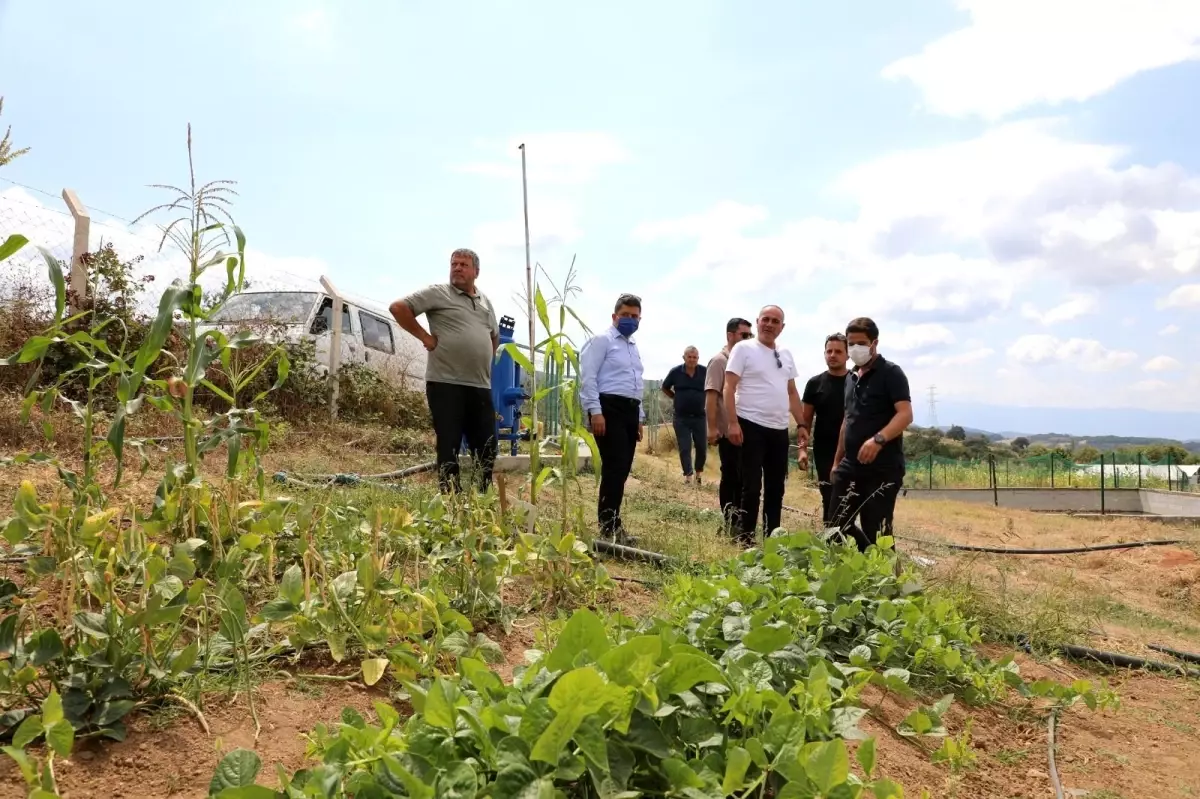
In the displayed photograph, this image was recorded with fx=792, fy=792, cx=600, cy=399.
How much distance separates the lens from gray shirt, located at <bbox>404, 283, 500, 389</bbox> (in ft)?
14.5

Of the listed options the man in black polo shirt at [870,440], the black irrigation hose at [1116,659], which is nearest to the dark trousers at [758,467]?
the man in black polo shirt at [870,440]

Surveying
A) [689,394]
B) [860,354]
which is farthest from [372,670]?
[689,394]

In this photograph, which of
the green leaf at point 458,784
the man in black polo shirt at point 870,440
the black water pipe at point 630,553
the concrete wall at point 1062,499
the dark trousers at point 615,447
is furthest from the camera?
the concrete wall at point 1062,499

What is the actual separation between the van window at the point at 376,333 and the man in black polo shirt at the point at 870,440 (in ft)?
23.4

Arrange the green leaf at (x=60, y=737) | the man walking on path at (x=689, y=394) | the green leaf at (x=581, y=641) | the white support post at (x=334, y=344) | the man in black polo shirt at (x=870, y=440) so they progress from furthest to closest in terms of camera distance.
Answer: the white support post at (x=334, y=344) < the man walking on path at (x=689, y=394) < the man in black polo shirt at (x=870, y=440) < the green leaf at (x=581, y=641) < the green leaf at (x=60, y=737)

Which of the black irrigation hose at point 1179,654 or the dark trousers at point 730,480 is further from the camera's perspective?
the dark trousers at point 730,480

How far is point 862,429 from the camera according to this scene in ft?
13.7

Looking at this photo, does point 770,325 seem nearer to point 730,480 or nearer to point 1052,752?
point 730,480

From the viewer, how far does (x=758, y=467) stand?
459 cm

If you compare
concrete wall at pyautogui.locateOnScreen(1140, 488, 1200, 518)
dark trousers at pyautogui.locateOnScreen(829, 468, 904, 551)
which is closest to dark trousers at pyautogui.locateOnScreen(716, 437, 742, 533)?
dark trousers at pyautogui.locateOnScreen(829, 468, 904, 551)

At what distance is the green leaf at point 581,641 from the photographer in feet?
4.36

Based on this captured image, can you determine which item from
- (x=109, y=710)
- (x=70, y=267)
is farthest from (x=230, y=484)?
(x=70, y=267)

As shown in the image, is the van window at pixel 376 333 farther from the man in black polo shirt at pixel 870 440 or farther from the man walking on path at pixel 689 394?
the man in black polo shirt at pixel 870 440

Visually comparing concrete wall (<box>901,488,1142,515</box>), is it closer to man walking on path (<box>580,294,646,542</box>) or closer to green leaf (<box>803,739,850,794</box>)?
man walking on path (<box>580,294,646,542</box>)
